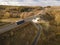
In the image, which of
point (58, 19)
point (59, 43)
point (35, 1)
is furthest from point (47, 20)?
point (35, 1)

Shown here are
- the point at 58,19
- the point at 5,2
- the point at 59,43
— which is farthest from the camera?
the point at 5,2

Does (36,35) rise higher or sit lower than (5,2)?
lower

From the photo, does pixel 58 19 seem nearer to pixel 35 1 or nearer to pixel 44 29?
pixel 44 29

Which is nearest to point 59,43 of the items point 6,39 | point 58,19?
point 58,19

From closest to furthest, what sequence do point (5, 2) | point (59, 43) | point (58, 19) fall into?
point (59, 43) → point (58, 19) → point (5, 2)

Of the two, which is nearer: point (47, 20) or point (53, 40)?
point (53, 40)

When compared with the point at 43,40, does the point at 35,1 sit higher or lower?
higher

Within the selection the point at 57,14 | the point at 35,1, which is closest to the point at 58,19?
the point at 57,14

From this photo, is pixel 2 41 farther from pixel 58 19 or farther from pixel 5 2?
pixel 5 2

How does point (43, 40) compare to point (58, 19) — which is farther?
point (58, 19)
